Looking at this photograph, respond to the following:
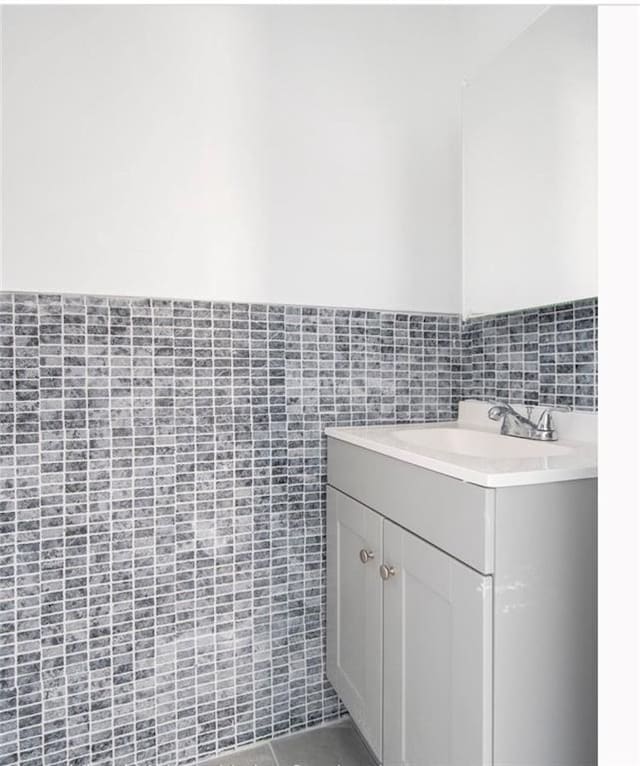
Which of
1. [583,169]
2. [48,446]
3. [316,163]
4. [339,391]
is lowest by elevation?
[48,446]

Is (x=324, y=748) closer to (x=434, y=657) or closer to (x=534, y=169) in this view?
(x=434, y=657)

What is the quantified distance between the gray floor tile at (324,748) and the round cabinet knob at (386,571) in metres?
0.68

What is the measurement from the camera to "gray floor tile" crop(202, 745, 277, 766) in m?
1.54

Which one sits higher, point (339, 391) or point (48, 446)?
point (339, 391)

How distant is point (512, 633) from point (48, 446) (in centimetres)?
117

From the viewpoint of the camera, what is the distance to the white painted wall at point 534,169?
4.28 ft

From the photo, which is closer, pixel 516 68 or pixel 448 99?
pixel 516 68

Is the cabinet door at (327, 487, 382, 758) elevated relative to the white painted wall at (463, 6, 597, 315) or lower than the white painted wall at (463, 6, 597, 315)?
lower

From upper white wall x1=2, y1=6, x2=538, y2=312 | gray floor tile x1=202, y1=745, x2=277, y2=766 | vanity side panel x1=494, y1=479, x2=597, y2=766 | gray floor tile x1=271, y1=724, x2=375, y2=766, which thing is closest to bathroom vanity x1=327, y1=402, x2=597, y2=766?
vanity side panel x1=494, y1=479, x2=597, y2=766

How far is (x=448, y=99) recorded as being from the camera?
1.82m

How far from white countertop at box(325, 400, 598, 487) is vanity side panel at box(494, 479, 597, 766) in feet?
0.08

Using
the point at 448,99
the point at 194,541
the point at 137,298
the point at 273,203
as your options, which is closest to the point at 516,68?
the point at 448,99

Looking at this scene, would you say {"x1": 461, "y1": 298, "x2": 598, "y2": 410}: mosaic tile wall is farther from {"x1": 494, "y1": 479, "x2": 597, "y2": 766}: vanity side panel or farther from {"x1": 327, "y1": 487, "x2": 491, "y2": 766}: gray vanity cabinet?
{"x1": 327, "y1": 487, "x2": 491, "y2": 766}: gray vanity cabinet

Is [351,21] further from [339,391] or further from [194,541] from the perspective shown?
[194,541]
